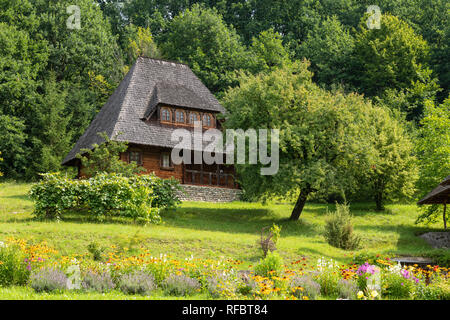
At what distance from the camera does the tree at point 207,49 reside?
164 feet

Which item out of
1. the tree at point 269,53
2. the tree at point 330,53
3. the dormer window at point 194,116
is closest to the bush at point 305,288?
the dormer window at point 194,116

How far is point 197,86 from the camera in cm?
3772

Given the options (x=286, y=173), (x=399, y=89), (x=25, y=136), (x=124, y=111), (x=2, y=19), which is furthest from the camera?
(x=399, y=89)

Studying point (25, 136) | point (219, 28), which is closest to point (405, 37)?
point (219, 28)

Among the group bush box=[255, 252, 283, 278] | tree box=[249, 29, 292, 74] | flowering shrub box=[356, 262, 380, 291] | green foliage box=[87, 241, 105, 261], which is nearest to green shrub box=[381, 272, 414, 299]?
flowering shrub box=[356, 262, 380, 291]

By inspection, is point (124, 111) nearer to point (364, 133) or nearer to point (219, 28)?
point (364, 133)

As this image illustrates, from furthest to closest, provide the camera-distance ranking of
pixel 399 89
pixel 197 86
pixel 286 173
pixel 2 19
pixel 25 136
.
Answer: pixel 399 89 → pixel 2 19 → pixel 25 136 → pixel 197 86 → pixel 286 173

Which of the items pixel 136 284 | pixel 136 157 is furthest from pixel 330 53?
pixel 136 284

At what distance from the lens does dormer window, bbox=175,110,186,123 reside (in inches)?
1377

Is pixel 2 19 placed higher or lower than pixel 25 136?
higher

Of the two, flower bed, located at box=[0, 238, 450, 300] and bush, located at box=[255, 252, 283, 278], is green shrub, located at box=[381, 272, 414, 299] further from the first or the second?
bush, located at box=[255, 252, 283, 278]

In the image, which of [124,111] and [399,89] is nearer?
[124,111]

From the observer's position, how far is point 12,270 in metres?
12.2

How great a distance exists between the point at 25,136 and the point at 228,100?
19.9 m
